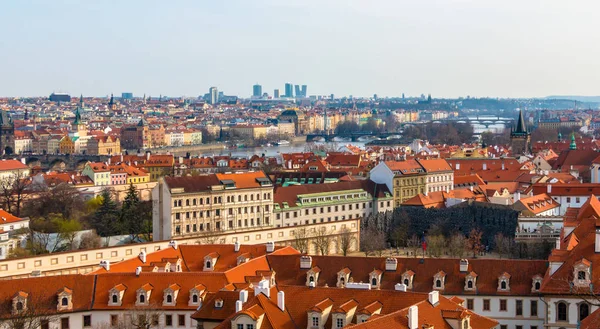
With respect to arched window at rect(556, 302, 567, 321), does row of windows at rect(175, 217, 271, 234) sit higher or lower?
lower

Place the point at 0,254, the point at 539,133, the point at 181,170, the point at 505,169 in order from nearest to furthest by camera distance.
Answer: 1. the point at 0,254
2. the point at 505,169
3. the point at 181,170
4. the point at 539,133

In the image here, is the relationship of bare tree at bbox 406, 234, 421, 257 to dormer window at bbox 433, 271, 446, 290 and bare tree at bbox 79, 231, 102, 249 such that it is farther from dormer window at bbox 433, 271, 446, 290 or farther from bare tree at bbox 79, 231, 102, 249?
dormer window at bbox 433, 271, 446, 290

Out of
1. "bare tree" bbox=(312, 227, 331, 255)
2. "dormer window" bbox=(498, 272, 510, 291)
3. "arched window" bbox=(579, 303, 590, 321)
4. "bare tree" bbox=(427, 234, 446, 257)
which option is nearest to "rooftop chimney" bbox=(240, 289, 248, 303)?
"dormer window" bbox=(498, 272, 510, 291)

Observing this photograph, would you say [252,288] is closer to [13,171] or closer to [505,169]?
[505,169]

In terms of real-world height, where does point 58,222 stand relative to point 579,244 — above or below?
below

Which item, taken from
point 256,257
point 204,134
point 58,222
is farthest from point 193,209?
point 204,134

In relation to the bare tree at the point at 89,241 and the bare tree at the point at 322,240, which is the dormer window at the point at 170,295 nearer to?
the bare tree at the point at 322,240
